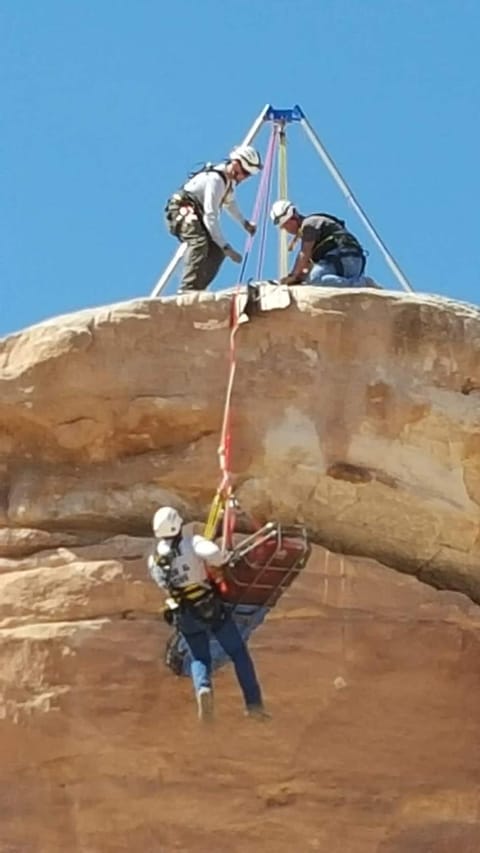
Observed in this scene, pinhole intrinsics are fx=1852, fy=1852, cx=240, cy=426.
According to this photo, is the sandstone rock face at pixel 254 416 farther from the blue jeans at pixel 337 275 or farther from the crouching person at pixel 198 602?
the crouching person at pixel 198 602

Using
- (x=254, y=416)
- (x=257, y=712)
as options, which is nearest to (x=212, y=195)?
(x=254, y=416)

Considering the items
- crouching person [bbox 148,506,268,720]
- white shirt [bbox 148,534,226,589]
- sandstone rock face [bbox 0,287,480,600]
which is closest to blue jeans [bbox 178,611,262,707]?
crouching person [bbox 148,506,268,720]

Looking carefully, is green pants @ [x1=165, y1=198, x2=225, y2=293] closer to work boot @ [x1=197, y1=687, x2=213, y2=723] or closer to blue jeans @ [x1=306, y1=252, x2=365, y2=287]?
blue jeans @ [x1=306, y1=252, x2=365, y2=287]

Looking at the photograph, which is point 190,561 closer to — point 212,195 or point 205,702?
point 205,702

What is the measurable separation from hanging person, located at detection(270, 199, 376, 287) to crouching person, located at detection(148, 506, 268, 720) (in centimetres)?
254

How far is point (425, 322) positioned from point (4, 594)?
349 centimetres

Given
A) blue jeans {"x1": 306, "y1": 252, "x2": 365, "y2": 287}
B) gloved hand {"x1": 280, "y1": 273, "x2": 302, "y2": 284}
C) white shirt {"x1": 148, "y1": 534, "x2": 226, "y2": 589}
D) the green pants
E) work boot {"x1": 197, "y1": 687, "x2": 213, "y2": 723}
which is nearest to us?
white shirt {"x1": 148, "y1": 534, "x2": 226, "y2": 589}

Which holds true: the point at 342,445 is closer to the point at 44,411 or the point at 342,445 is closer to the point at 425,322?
the point at 425,322

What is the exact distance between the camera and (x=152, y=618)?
12484 mm

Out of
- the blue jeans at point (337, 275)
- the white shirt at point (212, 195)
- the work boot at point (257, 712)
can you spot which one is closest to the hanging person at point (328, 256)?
the blue jeans at point (337, 275)

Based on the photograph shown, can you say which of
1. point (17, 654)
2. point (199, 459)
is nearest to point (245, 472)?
point (199, 459)

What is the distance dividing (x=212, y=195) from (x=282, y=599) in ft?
10.5

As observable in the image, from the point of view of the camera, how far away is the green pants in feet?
45.3

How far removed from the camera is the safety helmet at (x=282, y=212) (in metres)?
14.3
